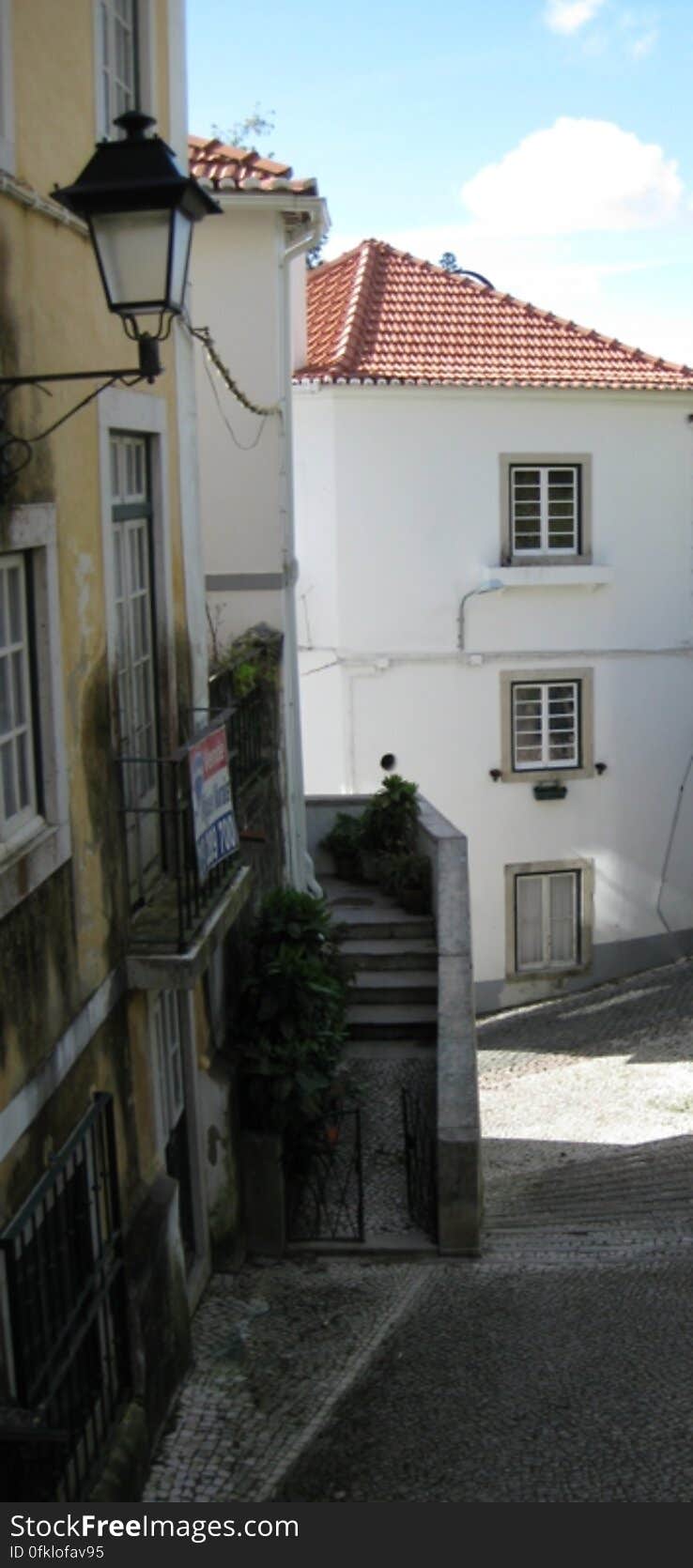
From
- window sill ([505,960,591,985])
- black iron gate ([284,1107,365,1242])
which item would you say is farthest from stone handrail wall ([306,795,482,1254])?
window sill ([505,960,591,985])

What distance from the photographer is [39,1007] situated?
241 inches

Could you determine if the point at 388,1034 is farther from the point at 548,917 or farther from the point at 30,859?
the point at 548,917

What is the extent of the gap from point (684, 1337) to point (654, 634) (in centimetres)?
1422

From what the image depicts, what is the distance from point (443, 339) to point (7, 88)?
15.2m

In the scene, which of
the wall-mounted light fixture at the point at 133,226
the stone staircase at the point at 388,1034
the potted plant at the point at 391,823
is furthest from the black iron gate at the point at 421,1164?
the wall-mounted light fixture at the point at 133,226

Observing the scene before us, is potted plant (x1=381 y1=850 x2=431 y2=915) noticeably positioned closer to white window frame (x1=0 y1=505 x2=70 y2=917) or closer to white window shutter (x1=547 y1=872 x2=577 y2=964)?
white window shutter (x1=547 y1=872 x2=577 y2=964)

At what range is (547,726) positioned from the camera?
70.2 ft

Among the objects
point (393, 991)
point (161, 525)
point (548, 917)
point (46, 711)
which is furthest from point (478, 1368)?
point (548, 917)

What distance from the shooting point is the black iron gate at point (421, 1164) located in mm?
10422

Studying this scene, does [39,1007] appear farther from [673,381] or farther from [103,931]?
[673,381]

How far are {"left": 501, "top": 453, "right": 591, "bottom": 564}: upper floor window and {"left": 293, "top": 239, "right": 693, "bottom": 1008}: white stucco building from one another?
3 cm

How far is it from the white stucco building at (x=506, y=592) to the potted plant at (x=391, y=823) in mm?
4789

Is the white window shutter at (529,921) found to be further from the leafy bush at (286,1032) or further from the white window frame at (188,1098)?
the white window frame at (188,1098)

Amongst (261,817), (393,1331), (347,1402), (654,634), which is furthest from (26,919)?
(654,634)
